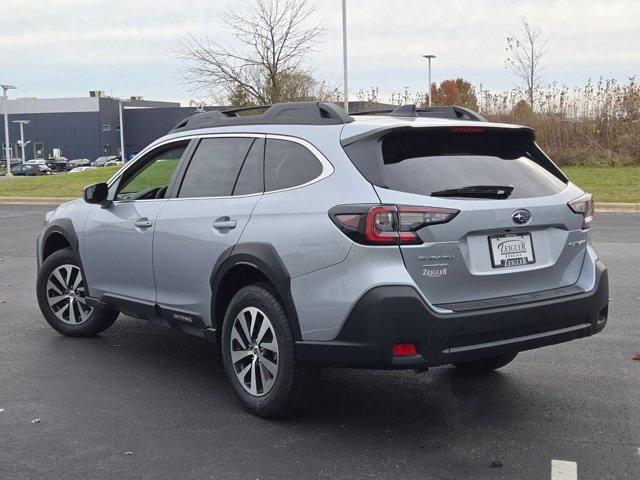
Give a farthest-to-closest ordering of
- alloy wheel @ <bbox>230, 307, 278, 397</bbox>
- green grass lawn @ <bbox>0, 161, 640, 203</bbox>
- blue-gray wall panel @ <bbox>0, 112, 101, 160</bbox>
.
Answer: blue-gray wall panel @ <bbox>0, 112, 101, 160</bbox>
green grass lawn @ <bbox>0, 161, 640, 203</bbox>
alloy wheel @ <bbox>230, 307, 278, 397</bbox>

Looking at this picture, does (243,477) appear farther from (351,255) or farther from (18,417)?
(18,417)

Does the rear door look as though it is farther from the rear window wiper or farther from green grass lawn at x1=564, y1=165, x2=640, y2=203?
green grass lawn at x1=564, y1=165, x2=640, y2=203

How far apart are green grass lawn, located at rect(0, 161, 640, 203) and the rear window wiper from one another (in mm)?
15177

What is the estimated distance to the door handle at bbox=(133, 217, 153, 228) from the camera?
18.2ft

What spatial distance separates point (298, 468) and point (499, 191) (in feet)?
5.84

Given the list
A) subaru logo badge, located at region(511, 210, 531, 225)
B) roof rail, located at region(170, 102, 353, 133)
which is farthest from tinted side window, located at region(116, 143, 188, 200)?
Answer: subaru logo badge, located at region(511, 210, 531, 225)

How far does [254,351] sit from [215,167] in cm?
128

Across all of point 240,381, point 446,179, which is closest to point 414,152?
point 446,179

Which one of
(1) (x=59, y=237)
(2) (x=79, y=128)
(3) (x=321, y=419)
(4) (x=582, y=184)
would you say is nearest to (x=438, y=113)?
(3) (x=321, y=419)

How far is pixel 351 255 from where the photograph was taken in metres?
4.06

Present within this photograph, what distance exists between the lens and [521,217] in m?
4.30

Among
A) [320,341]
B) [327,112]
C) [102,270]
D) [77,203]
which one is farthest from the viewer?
[77,203]

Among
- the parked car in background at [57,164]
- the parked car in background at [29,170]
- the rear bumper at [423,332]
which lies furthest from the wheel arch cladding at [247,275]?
the parked car in background at [57,164]

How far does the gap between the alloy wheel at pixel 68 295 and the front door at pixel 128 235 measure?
0.38 metres
